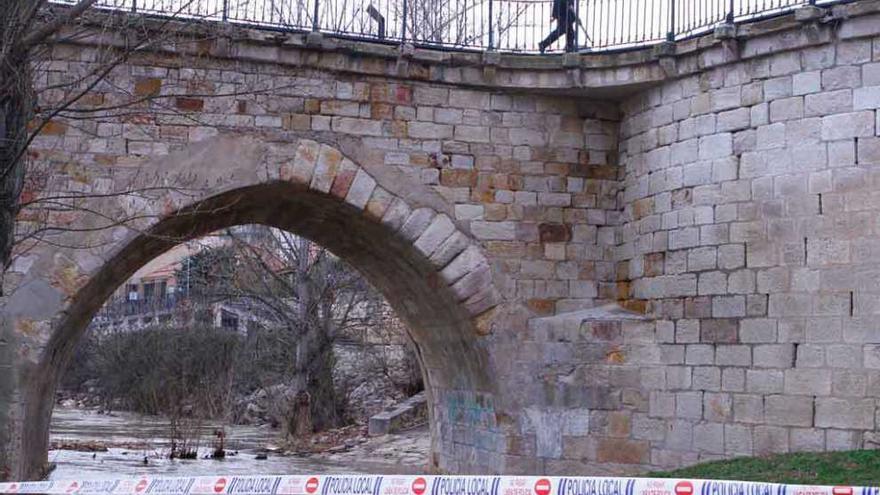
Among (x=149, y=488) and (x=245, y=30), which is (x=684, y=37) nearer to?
(x=245, y=30)

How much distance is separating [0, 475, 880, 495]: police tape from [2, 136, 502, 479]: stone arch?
206 cm

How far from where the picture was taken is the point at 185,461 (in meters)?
14.6

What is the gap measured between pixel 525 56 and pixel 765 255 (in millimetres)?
2796

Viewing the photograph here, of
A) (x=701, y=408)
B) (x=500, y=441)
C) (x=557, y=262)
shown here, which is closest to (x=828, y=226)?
(x=701, y=408)

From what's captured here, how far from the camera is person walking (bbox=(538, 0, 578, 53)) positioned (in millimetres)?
10430

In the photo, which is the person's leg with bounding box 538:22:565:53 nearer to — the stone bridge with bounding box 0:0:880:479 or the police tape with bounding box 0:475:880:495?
the stone bridge with bounding box 0:0:880:479

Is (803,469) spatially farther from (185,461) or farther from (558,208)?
(185,461)

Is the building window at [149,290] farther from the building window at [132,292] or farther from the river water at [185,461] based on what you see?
the river water at [185,461]

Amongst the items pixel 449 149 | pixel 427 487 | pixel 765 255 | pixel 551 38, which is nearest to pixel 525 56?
pixel 551 38

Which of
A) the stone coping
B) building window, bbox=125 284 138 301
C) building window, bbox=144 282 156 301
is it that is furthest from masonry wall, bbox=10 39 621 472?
building window, bbox=125 284 138 301

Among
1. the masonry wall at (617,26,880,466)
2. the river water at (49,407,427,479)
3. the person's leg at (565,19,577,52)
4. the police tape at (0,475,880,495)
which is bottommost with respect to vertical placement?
the river water at (49,407,427,479)

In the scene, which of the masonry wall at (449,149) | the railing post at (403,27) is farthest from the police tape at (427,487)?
the railing post at (403,27)

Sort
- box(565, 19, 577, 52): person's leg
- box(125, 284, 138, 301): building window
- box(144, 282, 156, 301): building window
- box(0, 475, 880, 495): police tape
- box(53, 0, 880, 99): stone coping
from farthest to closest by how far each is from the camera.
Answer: box(125, 284, 138, 301): building window → box(144, 282, 156, 301): building window → box(565, 19, 577, 52): person's leg → box(53, 0, 880, 99): stone coping → box(0, 475, 880, 495): police tape

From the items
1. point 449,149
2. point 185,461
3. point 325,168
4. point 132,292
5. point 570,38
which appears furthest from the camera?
point 132,292
